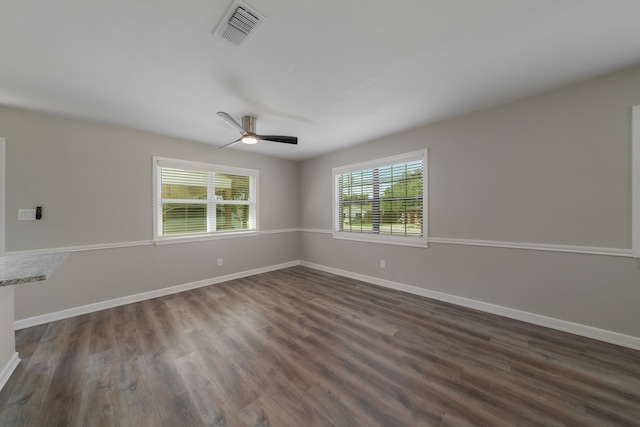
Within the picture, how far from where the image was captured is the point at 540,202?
2479 mm

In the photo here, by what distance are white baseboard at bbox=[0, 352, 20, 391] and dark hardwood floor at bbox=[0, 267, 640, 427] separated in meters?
0.04

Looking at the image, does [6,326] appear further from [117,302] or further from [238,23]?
[238,23]

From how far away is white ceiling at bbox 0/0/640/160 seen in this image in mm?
1418

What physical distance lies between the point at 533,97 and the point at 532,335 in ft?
8.54

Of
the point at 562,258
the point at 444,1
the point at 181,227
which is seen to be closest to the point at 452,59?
the point at 444,1

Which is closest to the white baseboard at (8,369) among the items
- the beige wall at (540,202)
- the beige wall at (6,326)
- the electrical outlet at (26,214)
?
the beige wall at (6,326)

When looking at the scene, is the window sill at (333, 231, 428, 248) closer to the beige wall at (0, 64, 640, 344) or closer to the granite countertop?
the beige wall at (0, 64, 640, 344)

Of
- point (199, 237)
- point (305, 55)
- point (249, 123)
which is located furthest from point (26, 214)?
point (305, 55)

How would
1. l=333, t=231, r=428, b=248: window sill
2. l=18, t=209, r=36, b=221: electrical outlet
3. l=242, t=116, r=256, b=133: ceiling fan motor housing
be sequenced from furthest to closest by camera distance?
l=333, t=231, r=428, b=248: window sill
l=242, t=116, r=256, b=133: ceiling fan motor housing
l=18, t=209, r=36, b=221: electrical outlet

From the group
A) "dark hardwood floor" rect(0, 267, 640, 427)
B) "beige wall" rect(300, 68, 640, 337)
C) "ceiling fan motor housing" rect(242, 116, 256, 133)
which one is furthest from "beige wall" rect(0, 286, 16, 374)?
"beige wall" rect(300, 68, 640, 337)

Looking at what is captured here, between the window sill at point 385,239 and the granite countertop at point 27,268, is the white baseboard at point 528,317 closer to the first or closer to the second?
the window sill at point 385,239

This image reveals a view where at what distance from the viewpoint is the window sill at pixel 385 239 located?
3422mm

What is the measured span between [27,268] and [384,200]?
4.05 m

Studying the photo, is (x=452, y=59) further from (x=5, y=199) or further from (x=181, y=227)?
(x=5, y=199)
